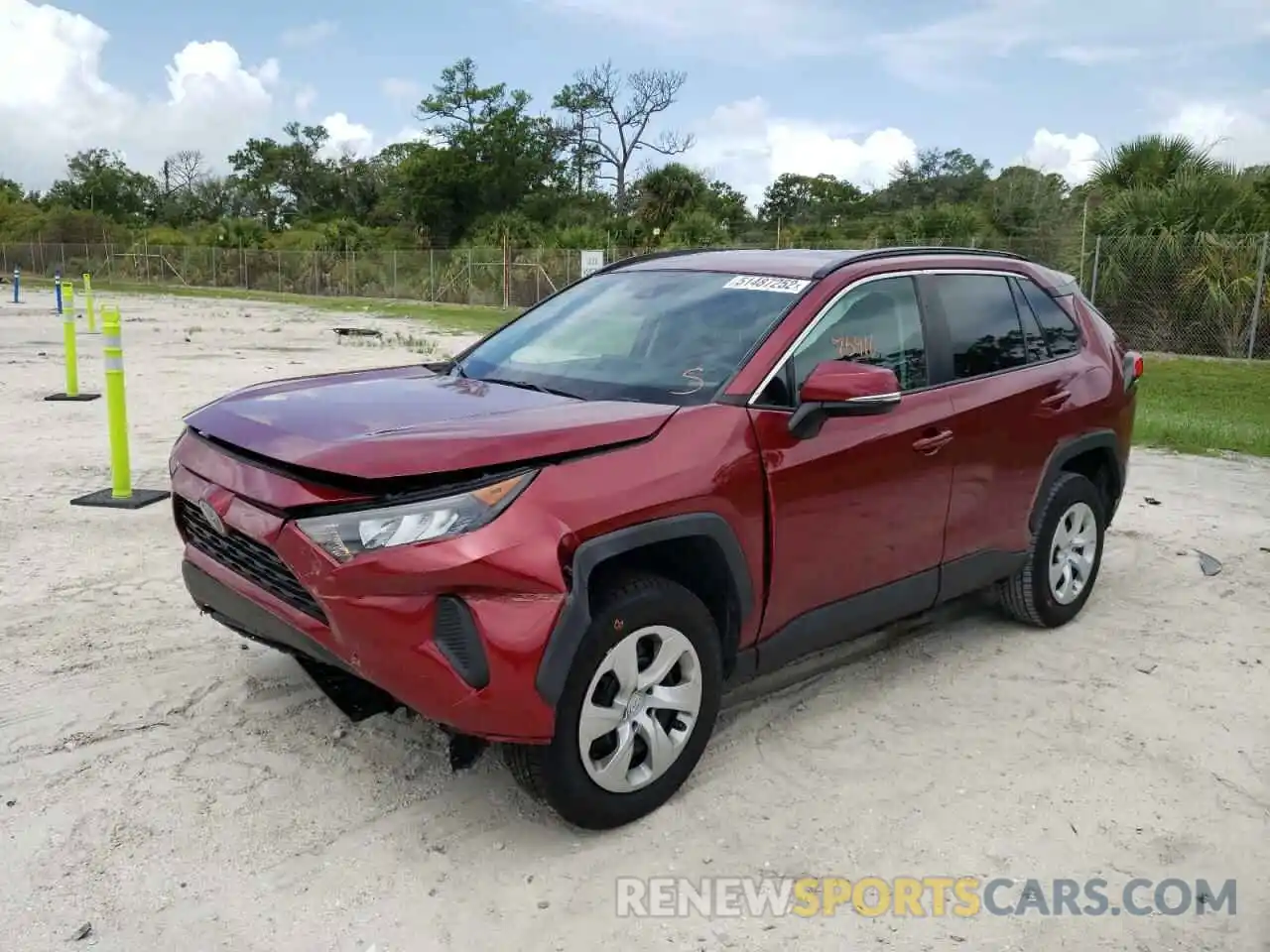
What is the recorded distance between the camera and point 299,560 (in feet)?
9.72

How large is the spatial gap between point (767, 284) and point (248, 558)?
6.85 feet

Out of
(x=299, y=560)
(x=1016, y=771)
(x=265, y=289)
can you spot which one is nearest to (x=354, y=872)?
(x=299, y=560)

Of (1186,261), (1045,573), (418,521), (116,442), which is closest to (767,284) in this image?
(418,521)

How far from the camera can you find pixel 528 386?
3.88m

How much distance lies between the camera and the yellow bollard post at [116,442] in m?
6.77

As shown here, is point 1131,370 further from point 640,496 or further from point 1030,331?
point 640,496

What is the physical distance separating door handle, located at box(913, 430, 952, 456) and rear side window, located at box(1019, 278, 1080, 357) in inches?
43.9

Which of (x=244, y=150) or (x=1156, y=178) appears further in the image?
(x=244, y=150)

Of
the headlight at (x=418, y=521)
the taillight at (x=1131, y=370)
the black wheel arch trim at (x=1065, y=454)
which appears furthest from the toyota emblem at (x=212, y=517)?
the taillight at (x=1131, y=370)

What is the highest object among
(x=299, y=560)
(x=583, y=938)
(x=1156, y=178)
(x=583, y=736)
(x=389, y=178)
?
(x=389, y=178)

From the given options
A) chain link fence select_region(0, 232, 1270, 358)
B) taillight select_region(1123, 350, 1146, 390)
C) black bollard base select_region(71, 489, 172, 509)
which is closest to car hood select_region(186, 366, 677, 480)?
taillight select_region(1123, 350, 1146, 390)

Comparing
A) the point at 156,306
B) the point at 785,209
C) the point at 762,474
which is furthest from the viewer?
the point at 785,209

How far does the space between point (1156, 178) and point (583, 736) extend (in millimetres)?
20265

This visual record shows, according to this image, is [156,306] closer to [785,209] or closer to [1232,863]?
[1232,863]
